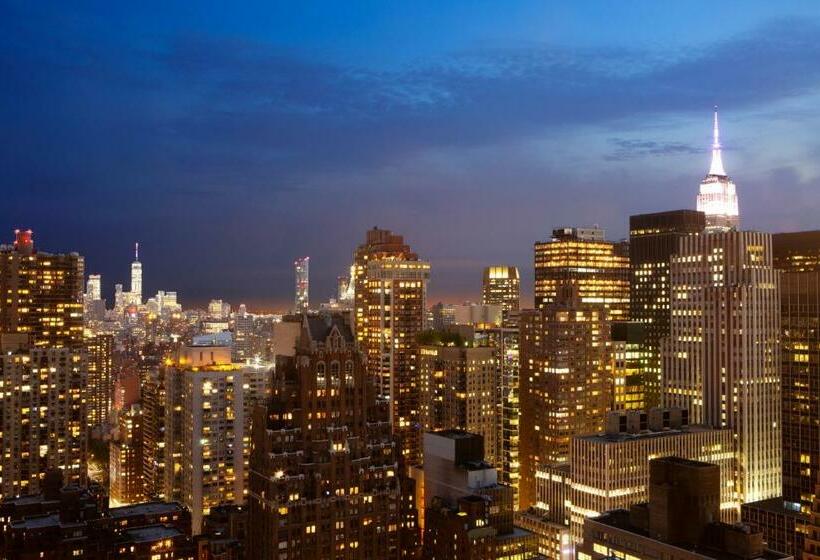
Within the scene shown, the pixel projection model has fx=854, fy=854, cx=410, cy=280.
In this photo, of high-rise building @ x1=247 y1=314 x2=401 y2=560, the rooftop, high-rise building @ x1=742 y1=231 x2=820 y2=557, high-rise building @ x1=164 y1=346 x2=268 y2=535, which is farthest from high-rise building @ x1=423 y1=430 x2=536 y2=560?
high-rise building @ x1=742 y1=231 x2=820 y2=557

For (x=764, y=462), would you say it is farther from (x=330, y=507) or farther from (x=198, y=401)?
(x=198, y=401)

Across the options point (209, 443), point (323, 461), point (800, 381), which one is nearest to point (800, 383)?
point (800, 381)

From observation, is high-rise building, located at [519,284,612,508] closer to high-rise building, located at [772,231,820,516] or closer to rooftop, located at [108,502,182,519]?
high-rise building, located at [772,231,820,516]

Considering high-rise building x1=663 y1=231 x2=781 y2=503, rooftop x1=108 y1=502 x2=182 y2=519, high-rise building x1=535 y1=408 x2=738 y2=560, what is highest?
high-rise building x1=663 y1=231 x2=781 y2=503

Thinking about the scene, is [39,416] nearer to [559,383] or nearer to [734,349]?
[559,383]

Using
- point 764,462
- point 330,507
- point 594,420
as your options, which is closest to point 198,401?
point 330,507

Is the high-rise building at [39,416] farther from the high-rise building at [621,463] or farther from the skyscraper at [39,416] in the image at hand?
the high-rise building at [621,463]

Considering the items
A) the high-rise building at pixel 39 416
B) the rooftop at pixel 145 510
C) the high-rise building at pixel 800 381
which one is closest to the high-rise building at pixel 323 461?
the rooftop at pixel 145 510
